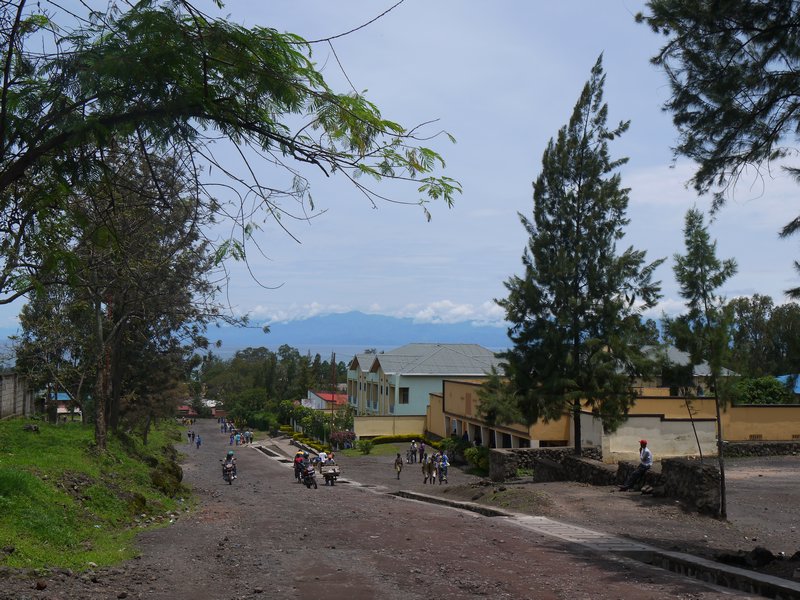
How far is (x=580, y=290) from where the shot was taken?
88.0ft

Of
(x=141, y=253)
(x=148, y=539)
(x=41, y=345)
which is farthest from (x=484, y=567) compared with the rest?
(x=41, y=345)

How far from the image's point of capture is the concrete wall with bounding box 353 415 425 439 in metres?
58.7

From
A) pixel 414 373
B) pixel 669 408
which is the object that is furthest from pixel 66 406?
pixel 669 408

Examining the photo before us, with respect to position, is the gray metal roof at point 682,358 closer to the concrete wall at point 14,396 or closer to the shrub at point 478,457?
the shrub at point 478,457

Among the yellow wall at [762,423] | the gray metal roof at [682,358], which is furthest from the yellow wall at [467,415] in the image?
the yellow wall at [762,423]

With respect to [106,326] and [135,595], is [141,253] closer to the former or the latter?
[106,326]

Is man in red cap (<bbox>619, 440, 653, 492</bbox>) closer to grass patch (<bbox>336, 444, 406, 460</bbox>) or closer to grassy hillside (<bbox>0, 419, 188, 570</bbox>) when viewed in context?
grassy hillside (<bbox>0, 419, 188, 570</bbox>)

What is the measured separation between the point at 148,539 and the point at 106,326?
59.4 feet

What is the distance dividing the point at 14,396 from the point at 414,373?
37.4 meters

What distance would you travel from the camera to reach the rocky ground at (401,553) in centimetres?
836

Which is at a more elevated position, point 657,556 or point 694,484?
point 694,484

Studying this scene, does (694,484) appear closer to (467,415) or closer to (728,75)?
(728,75)

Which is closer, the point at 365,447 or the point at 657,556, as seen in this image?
the point at 657,556

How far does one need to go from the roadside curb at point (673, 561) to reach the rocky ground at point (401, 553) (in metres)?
0.46
